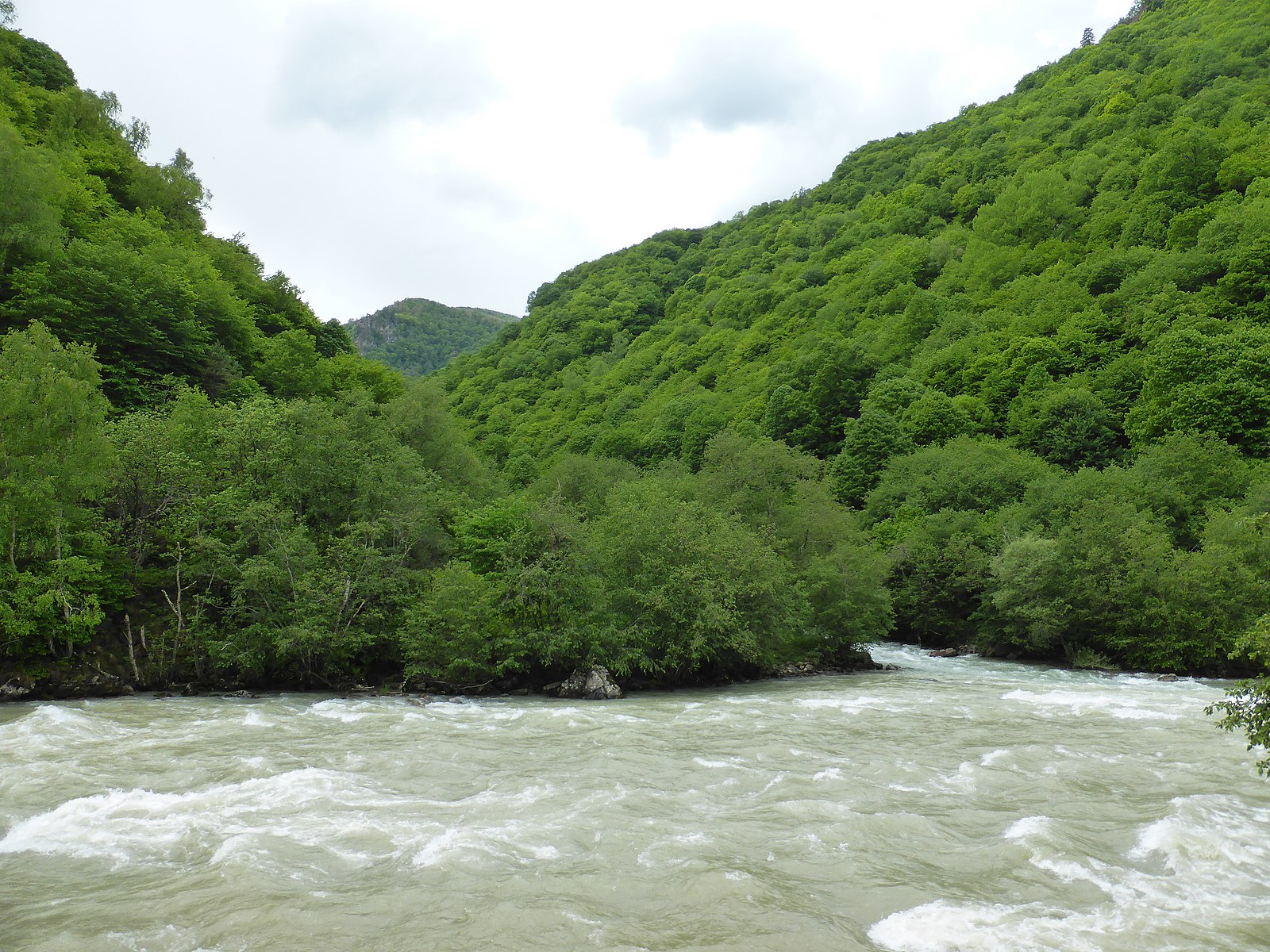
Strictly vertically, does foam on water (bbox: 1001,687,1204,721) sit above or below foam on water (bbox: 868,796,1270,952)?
below

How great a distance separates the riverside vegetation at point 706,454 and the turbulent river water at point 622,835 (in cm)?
318

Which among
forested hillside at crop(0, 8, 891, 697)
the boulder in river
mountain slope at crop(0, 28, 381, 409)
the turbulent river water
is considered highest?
mountain slope at crop(0, 28, 381, 409)

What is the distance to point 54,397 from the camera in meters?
25.2

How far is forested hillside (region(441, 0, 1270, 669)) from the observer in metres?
39.0

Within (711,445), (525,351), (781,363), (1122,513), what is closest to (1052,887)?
(1122,513)

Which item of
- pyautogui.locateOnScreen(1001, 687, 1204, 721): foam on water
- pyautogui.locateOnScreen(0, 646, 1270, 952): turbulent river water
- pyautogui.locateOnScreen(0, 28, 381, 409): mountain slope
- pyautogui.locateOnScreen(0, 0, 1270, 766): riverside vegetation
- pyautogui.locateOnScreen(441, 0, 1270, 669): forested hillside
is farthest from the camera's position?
pyautogui.locateOnScreen(0, 28, 381, 409): mountain slope

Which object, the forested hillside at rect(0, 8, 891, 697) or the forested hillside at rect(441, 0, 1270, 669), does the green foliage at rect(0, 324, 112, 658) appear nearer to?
the forested hillside at rect(0, 8, 891, 697)

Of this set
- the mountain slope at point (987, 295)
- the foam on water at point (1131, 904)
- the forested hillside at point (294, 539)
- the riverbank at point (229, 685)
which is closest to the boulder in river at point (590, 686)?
the riverbank at point (229, 685)

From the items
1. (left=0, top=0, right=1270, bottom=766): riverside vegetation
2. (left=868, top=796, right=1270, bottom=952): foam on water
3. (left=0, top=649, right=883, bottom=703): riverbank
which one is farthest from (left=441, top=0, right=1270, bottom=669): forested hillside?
(left=0, top=649, right=883, bottom=703): riverbank

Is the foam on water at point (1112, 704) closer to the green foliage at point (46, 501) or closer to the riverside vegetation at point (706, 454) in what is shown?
the riverside vegetation at point (706, 454)

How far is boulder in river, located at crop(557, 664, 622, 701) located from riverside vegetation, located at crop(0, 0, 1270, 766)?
2.71 ft

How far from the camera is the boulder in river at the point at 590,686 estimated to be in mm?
28656

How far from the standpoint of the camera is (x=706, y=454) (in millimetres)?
47188

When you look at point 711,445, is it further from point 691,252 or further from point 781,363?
point 691,252
